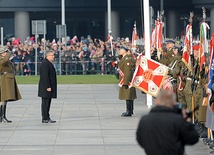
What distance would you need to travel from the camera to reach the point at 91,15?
221 ft

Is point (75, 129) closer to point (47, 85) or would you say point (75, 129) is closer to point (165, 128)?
point (47, 85)

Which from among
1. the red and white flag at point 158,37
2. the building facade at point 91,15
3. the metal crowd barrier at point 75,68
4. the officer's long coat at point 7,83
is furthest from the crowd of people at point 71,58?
the officer's long coat at point 7,83

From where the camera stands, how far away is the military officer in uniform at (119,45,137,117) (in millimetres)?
21688

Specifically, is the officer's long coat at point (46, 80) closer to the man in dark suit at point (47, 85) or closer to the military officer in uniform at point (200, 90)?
the man in dark suit at point (47, 85)

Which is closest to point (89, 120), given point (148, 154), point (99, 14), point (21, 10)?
point (148, 154)

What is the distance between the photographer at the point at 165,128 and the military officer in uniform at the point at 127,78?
1260cm

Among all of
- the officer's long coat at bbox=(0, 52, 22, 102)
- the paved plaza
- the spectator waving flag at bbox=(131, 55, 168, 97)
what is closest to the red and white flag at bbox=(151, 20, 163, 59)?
the paved plaza

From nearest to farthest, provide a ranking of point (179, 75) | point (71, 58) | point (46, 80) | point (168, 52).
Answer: point (179, 75)
point (46, 80)
point (168, 52)
point (71, 58)

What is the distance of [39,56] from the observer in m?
47.8

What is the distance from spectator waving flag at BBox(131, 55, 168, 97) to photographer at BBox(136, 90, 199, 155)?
454 inches

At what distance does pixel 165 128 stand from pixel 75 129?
10.1 meters

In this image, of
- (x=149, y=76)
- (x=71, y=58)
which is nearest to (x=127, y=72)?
(x=149, y=76)

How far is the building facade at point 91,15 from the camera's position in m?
61.2

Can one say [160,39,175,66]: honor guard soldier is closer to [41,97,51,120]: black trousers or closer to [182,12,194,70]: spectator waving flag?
[182,12,194,70]: spectator waving flag
